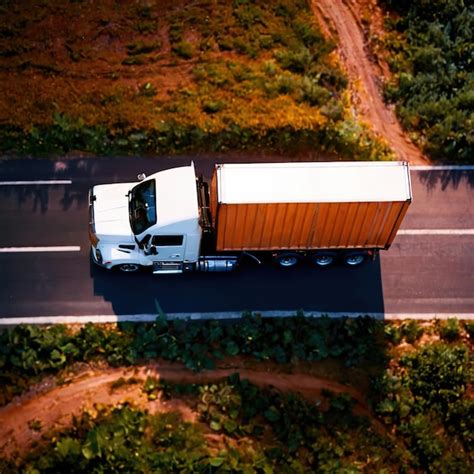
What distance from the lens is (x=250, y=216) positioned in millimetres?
18797

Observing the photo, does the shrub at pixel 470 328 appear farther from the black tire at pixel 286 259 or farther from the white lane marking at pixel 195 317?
the black tire at pixel 286 259

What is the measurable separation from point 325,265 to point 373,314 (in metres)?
2.21

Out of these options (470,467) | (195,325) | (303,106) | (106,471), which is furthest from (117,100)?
(470,467)

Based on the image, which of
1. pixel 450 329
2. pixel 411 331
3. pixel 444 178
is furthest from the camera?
pixel 444 178

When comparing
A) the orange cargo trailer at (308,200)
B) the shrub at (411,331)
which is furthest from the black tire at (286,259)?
the shrub at (411,331)

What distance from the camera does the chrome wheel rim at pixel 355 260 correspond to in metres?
20.9

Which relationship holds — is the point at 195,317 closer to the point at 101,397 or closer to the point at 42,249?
the point at 101,397

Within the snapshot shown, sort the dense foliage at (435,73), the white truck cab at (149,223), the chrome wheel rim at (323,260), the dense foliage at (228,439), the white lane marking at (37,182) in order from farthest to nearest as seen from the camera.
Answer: the dense foliage at (435,73) < the white lane marking at (37,182) < the chrome wheel rim at (323,260) < the white truck cab at (149,223) < the dense foliage at (228,439)

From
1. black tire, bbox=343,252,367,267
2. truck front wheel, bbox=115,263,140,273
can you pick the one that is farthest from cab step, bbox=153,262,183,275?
black tire, bbox=343,252,367,267

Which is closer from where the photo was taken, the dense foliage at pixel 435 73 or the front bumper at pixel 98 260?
the front bumper at pixel 98 260

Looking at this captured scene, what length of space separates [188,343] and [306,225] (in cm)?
507

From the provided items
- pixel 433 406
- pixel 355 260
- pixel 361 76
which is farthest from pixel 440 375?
pixel 361 76

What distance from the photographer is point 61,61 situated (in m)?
24.8

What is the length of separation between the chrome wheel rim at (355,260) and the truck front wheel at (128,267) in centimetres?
682
